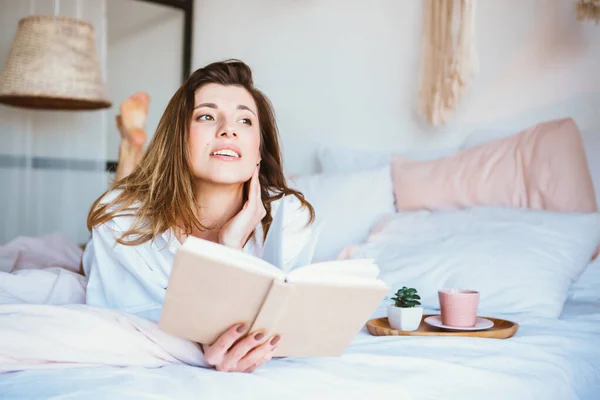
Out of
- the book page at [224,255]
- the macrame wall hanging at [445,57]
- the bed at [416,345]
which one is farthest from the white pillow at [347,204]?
the book page at [224,255]

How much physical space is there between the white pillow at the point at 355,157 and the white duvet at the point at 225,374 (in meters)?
1.26

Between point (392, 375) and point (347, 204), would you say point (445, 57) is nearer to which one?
point (347, 204)

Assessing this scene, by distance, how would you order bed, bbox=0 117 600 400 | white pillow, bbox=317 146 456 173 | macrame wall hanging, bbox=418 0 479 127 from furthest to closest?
white pillow, bbox=317 146 456 173 → macrame wall hanging, bbox=418 0 479 127 → bed, bbox=0 117 600 400

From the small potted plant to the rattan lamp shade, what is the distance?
6.39 feet

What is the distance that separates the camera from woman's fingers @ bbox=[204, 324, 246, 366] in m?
0.96

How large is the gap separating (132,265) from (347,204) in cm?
97

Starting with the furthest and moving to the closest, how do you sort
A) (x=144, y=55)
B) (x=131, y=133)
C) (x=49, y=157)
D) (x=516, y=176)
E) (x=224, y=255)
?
(x=144, y=55) → (x=49, y=157) → (x=131, y=133) → (x=516, y=176) → (x=224, y=255)

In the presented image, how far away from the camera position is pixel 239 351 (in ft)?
3.21

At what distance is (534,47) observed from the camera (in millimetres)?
2307

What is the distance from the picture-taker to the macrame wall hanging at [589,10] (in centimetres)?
205

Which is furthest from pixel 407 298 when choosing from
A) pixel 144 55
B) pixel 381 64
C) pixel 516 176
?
pixel 144 55

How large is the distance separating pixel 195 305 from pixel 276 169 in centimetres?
82

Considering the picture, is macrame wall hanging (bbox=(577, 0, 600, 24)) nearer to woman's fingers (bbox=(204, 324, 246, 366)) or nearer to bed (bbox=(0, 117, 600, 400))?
bed (bbox=(0, 117, 600, 400))

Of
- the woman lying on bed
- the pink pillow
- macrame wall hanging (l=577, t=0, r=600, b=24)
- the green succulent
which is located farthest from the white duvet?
macrame wall hanging (l=577, t=0, r=600, b=24)
